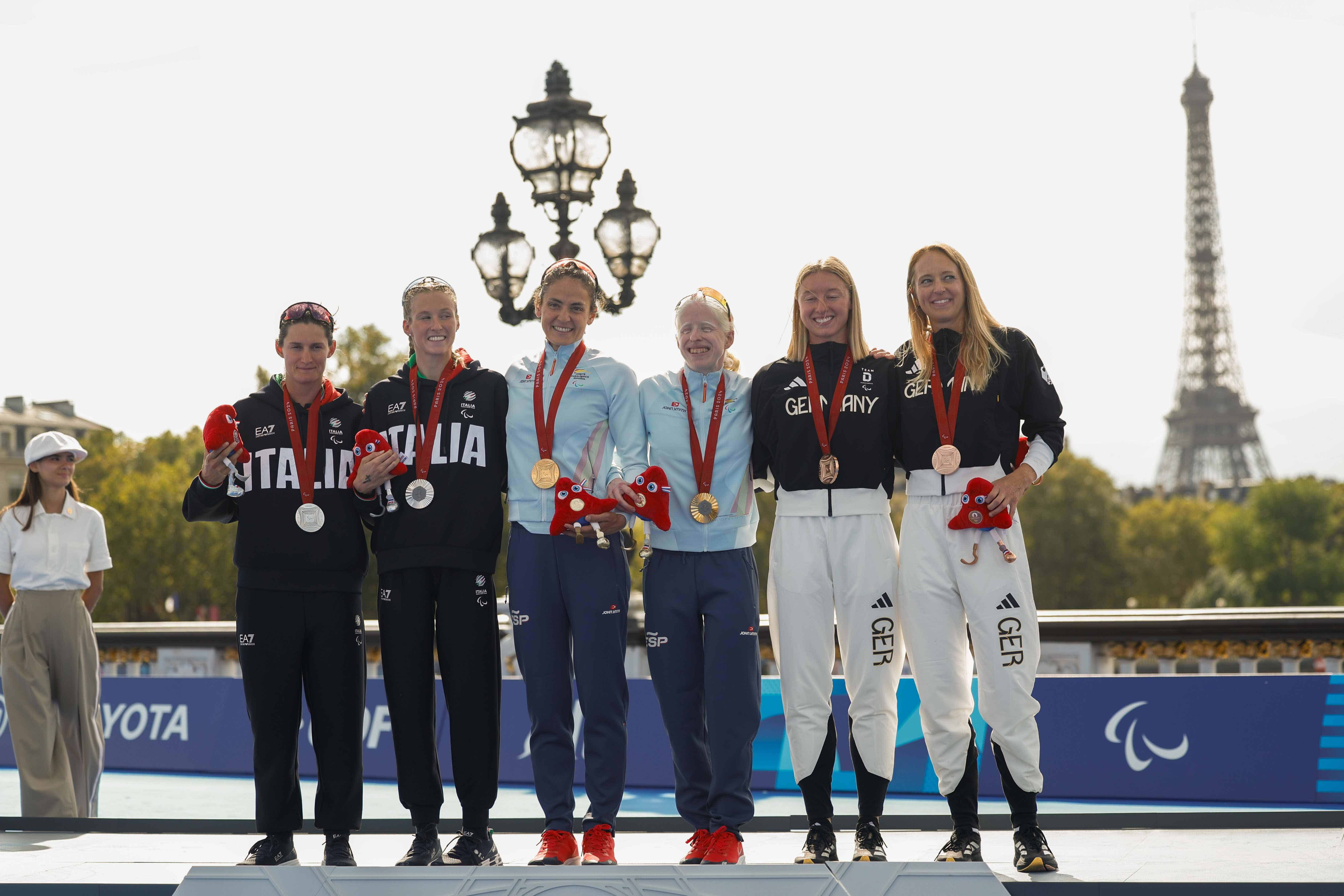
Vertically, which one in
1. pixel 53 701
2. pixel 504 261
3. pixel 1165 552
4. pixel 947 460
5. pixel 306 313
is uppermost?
pixel 504 261

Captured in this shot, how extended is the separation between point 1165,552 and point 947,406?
65424 mm

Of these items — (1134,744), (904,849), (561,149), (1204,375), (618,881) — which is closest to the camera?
(618,881)

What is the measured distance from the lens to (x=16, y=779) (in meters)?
8.80

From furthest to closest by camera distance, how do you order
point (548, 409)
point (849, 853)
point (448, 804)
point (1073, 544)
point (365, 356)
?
point (1073, 544) → point (365, 356) → point (448, 804) → point (849, 853) → point (548, 409)

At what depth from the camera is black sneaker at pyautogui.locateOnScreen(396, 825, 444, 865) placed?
4.47 metres

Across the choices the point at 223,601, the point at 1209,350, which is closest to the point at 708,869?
the point at 223,601

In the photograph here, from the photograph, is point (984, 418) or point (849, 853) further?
point (849, 853)

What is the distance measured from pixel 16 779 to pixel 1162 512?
67.7 meters

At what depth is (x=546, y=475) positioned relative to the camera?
4492 mm

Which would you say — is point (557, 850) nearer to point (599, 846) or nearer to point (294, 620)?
point (599, 846)

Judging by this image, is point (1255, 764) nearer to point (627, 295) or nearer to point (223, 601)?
point (627, 295)

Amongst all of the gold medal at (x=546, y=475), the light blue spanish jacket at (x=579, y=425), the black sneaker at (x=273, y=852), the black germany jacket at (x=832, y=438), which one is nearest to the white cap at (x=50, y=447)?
the black sneaker at (x=273, y=852)

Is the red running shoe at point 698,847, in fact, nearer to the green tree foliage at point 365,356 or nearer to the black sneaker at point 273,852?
the black sneaker at point 273,852

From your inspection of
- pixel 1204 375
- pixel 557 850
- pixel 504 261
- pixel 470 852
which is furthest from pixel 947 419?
pixel 1204 375
